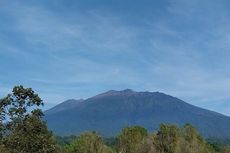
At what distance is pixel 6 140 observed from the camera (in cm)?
2288

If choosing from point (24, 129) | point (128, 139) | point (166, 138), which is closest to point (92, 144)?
point (166, 138)

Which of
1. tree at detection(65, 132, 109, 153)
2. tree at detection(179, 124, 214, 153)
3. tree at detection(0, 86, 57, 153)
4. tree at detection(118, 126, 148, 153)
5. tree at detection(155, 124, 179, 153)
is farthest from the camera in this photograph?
tree at detection(118, 126, 148, 153)

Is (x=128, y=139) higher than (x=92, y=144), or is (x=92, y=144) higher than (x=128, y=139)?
(x=128, y=139)

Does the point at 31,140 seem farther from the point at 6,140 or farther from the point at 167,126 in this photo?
the point at 167,126

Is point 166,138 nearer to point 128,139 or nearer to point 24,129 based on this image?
point 128,139

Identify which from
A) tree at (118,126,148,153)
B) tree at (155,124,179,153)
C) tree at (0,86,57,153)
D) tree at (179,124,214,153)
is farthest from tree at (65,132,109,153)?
tree at (0,86,57,153)

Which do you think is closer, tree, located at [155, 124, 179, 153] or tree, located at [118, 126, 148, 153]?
tree, located at [155, 124, 179, 153]

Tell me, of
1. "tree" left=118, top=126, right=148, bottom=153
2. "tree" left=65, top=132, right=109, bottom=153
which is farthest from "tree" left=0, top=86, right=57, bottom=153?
"tree" left=118, top=126, right=148, bottom=153

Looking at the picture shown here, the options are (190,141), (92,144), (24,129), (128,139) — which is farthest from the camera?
(128,139)

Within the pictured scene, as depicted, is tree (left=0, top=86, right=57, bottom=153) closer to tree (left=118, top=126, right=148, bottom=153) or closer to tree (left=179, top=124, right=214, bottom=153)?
tree (left=179, top=124, right=214, bottom=153)

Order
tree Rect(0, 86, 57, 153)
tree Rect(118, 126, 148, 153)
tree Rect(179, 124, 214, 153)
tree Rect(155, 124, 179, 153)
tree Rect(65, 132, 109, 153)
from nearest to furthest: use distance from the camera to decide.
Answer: tree Rect(0, 86, 57, 153)
tree Rect(65, 132, 109, 153)
tree Rect(155, 124, 179, 153)
tree Rect(179, 124, 214, 153)
tree Rect(118, 126, 148, 153)

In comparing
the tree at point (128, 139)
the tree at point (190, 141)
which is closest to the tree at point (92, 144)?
the tree at point (190, 141)

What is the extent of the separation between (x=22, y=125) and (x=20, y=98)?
5.49 ft

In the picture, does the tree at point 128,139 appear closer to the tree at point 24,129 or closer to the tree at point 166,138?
the tree at point 166,138
